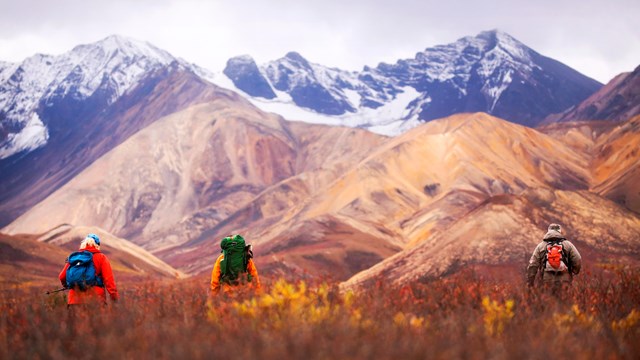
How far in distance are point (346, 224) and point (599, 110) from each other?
4067 inches

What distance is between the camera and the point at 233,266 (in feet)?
38.3

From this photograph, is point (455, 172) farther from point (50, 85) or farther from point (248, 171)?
point (50, 85)

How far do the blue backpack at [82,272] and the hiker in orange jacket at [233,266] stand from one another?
160 centimetres

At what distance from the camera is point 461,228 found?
46.6 meters

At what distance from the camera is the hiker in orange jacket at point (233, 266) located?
37.9 feet

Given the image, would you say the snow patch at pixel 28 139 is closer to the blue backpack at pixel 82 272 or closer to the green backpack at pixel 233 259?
the green backpack at pixel 233 259

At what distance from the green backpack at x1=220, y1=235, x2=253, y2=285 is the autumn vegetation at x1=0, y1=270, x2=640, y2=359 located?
477mm

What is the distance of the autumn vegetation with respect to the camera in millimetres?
7219

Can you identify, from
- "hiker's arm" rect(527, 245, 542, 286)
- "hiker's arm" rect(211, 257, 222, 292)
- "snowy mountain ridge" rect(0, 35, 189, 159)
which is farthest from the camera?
"snowy mountain ridge" rect(0, 35, 189, 159)

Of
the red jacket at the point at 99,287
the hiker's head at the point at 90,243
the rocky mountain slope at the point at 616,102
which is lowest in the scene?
the red jacket at the point at 99,287

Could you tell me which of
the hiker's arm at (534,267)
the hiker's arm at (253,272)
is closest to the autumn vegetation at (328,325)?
the hiker's arm at (253,272)

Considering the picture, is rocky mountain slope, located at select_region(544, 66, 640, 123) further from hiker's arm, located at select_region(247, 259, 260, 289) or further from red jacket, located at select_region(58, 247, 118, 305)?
red jacket, located at select_region(58, 247, 118, 305)

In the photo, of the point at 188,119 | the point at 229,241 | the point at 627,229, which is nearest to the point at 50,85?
the point at 188,119

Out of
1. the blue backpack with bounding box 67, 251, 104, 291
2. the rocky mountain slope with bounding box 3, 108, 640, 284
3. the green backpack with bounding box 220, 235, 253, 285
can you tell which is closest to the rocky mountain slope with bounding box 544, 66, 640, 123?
the rocky mountain slope with bounding box 3, 108, 640, 284
